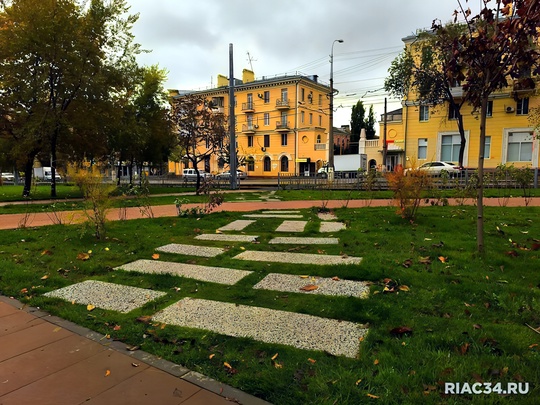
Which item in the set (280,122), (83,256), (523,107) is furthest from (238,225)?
(280,122)

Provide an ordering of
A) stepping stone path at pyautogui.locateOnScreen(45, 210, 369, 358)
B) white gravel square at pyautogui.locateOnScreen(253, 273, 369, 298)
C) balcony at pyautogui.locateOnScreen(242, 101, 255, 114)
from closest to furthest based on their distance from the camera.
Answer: stepping stone path at pyautogui.locateOnScreen(45, 210, 369, 358), white gravel square at pyautogui.locateOnScreen(253, 273, 369, 298), balcony at pyautogui.locateOnScreen(242, 101, 255, 114)

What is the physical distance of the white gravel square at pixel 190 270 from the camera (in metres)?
4.63

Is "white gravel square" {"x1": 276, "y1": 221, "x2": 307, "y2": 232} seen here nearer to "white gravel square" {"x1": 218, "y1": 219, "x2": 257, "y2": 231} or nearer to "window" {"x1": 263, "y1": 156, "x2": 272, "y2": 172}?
"white gravel square" {"x1": 218, "y1": 219, "x2": 257, "y2": 231}

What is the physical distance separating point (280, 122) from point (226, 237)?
1666 inches

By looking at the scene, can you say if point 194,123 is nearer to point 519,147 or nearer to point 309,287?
point 309,287

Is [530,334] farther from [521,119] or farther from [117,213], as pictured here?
[521,119]

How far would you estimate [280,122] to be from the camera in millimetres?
48000

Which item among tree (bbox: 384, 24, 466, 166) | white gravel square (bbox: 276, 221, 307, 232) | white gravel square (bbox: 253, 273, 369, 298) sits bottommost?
white gravel square (bbox: 253, 273, 369, 298)

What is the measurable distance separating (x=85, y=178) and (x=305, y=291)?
196 inches

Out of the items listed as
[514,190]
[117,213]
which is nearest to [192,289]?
[117,213]

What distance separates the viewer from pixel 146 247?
6.41m

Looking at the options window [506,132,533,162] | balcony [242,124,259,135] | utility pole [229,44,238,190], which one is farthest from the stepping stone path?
balcony [242,124,259,135]

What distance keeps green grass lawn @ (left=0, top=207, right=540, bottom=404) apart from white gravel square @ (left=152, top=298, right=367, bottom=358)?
0.11m

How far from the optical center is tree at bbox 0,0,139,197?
603 inches
